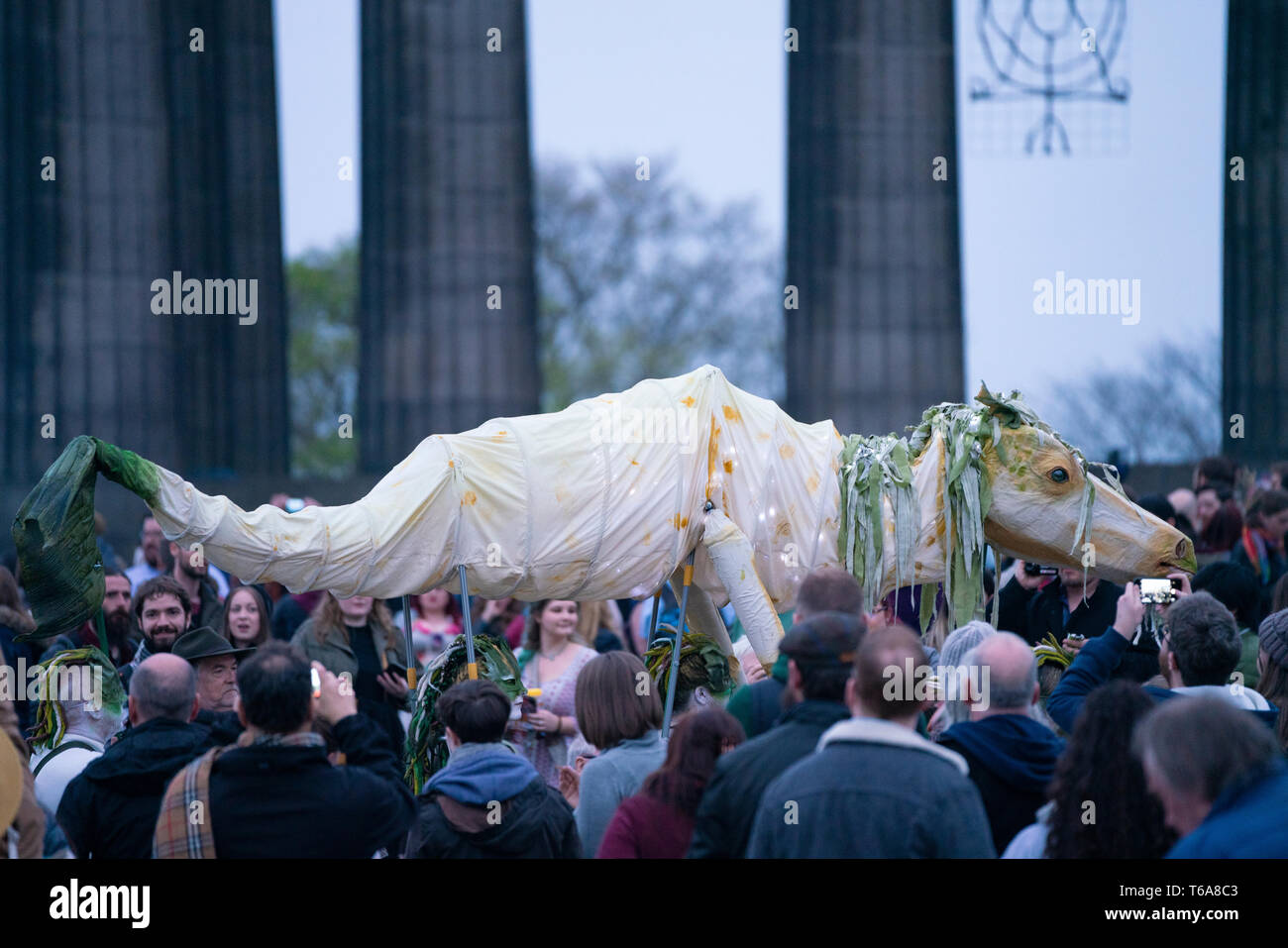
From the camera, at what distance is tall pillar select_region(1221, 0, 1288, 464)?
72.6 ft

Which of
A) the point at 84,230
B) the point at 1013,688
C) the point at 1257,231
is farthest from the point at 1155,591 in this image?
the point at 1257,231

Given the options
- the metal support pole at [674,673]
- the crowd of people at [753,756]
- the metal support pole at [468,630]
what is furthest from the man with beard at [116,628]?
the metal support pole at [674,673]

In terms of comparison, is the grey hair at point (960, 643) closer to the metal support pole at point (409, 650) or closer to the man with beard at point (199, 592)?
the metal support pole at point (409, 650)

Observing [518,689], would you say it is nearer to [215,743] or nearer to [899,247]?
[215,743]

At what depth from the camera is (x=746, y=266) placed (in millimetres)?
54406

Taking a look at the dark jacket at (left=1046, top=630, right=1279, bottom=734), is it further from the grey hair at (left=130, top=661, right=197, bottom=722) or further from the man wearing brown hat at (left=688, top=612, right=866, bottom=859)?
the grey hair at (left=130, top=661, right=197, bottom=722)

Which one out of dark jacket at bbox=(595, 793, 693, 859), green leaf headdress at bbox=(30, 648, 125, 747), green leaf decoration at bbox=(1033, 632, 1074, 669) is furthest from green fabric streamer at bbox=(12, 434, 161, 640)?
green leaf decoration at bbox=(1033, 632, 1074, 669)

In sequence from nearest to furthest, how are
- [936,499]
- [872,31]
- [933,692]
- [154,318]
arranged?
[933,692]
[936,499]
[872,31]
[154,318]

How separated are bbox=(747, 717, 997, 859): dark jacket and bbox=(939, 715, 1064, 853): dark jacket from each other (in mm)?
953

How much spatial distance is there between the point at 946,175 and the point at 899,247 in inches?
37.9

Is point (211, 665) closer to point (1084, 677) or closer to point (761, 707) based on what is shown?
point (761, 707)

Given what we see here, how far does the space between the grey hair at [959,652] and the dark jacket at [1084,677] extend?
1.25 feet

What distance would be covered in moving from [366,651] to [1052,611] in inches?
171
